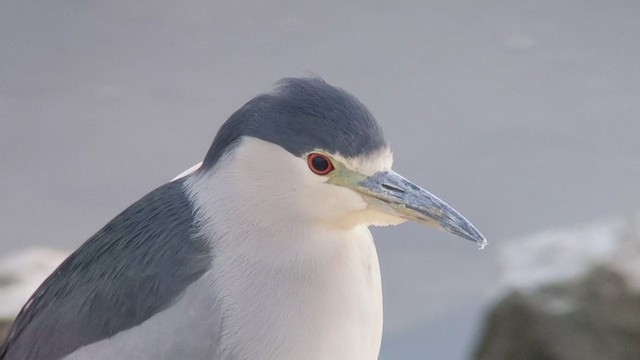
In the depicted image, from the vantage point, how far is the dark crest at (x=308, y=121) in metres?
1.37

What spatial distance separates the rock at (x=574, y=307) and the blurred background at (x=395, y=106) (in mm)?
114

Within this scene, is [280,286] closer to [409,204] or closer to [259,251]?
[259,251]

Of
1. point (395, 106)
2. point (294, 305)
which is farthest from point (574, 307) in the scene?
point (294, 305)

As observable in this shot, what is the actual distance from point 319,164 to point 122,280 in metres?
0.30

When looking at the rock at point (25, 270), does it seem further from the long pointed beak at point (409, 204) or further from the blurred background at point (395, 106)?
the long pointed beak at point (409, 204)

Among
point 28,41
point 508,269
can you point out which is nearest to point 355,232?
point 508,269

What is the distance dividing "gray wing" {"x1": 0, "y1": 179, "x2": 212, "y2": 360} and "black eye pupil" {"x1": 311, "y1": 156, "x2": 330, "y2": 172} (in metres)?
0.19

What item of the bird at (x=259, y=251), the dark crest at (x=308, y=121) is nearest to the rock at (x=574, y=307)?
the bird at (x=259, y=251)

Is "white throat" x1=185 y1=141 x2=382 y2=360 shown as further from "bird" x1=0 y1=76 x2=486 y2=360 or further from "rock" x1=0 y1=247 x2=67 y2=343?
"rock" x1=0 y1=247 x2=67 y2=343

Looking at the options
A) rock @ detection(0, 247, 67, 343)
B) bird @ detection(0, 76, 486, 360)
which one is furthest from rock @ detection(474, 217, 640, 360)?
bird @ detection(0, 76, 486, 360)

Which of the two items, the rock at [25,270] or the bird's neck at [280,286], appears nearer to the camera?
the bird's neck at [280,286]

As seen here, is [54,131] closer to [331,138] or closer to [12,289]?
[12,289]

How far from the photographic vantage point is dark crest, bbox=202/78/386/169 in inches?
53.9

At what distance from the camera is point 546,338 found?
8.66 feet
